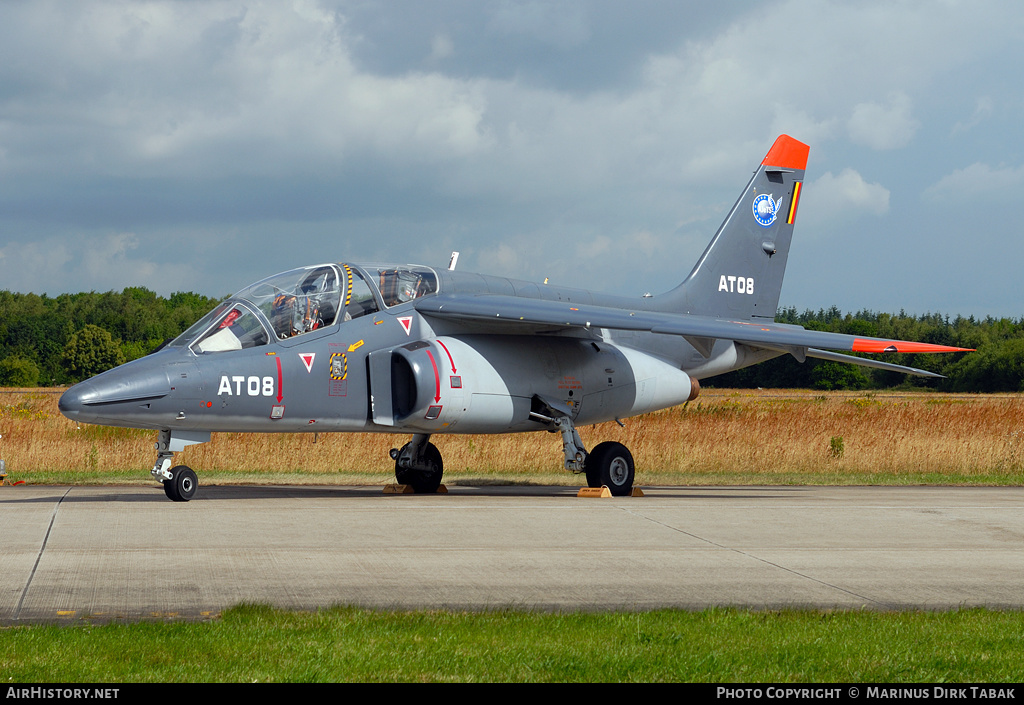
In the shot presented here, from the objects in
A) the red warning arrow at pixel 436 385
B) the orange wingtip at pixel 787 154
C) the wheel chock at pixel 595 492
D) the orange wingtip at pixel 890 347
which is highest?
the orange wingtip at pixel 787 154

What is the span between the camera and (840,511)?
43.5ft

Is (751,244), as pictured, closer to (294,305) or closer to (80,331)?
(294,305)

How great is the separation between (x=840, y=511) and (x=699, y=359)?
5645 mm

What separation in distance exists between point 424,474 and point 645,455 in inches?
261

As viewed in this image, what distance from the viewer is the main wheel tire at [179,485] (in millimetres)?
13133

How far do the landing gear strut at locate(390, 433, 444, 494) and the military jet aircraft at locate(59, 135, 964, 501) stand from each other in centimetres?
2

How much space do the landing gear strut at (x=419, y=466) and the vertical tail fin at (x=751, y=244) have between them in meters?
5.67

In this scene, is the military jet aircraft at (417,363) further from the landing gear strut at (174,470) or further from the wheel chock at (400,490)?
the wheel chock at (400,490)

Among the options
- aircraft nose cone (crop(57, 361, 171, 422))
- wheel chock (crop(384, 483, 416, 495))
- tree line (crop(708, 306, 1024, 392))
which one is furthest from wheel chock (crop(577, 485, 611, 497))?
A: tree line (crop(708, 306, 1024, 392))

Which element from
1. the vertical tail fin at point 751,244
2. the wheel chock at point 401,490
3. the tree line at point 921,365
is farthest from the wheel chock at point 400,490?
the tree line at point 921,365

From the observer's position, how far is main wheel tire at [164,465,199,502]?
13133 millimetres

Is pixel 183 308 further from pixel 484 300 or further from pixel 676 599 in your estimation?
pixel 676 599

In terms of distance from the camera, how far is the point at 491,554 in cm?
926

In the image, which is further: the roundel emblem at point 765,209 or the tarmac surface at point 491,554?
the roundel emblem at point 765,209
